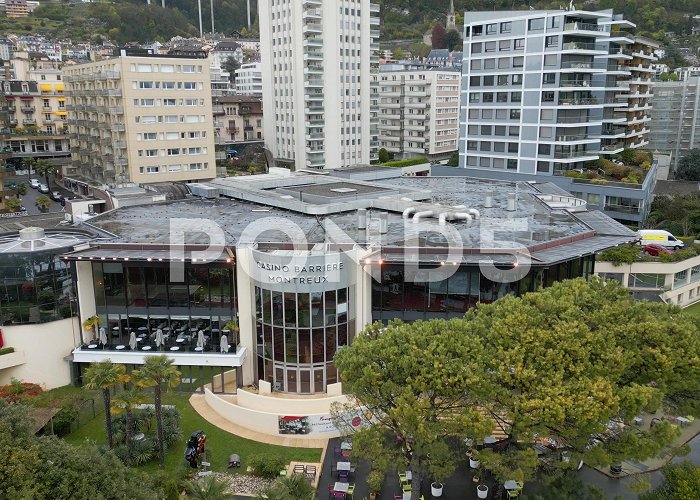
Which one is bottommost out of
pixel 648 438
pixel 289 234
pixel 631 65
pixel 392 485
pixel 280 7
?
pixel 392 485

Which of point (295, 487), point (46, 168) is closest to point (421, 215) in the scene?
point (295, 487)

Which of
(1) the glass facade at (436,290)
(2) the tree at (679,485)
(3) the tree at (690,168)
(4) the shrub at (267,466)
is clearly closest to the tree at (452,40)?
(3) the tree at (690,168)

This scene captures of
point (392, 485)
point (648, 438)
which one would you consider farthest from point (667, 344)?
point (392, 485)

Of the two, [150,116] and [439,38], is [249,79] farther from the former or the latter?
[150,116]

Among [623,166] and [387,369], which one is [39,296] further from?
[623,166]

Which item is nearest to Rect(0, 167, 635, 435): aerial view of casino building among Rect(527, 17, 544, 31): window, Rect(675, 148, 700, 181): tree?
Rect(527, 17, 544, 31): window

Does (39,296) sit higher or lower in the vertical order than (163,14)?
lower
